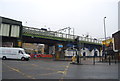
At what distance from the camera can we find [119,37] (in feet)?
117

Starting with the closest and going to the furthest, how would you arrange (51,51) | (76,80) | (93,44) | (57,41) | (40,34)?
(76,80) < (40,34) < (57,41) < (93,44) < (51,51)

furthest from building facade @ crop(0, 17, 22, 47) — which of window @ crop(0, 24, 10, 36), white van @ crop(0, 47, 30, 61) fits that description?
white van @ crop(0, 47, 30, 61)

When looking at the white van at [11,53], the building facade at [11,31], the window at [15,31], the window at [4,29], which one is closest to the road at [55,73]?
the white van at [11,53]

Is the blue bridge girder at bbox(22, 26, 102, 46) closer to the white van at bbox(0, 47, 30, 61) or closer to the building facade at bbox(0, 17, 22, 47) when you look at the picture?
the building facade at bbox(0, 17, 22, 47)

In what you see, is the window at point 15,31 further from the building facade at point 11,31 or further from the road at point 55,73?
the road at point 55,73

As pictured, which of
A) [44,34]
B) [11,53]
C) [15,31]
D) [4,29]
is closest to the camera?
[11,53]

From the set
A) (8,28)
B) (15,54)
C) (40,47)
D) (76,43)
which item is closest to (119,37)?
(76,43)

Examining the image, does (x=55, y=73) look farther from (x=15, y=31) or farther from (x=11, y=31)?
(x=15, y=31)

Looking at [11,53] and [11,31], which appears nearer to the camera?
[11,53]

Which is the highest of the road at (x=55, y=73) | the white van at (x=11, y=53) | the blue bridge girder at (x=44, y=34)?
the blue bridge girder at (x=44, y=34)

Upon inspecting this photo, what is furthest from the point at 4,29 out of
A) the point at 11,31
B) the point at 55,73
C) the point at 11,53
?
the point at 55,73

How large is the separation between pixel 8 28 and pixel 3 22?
1674 mm

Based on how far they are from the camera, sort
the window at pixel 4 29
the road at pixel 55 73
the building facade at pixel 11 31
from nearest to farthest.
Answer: the road at pixel 55 73
the window at pixel 4 29
the building facade at pixel 11 31

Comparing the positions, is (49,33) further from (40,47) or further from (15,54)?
(40,47)
